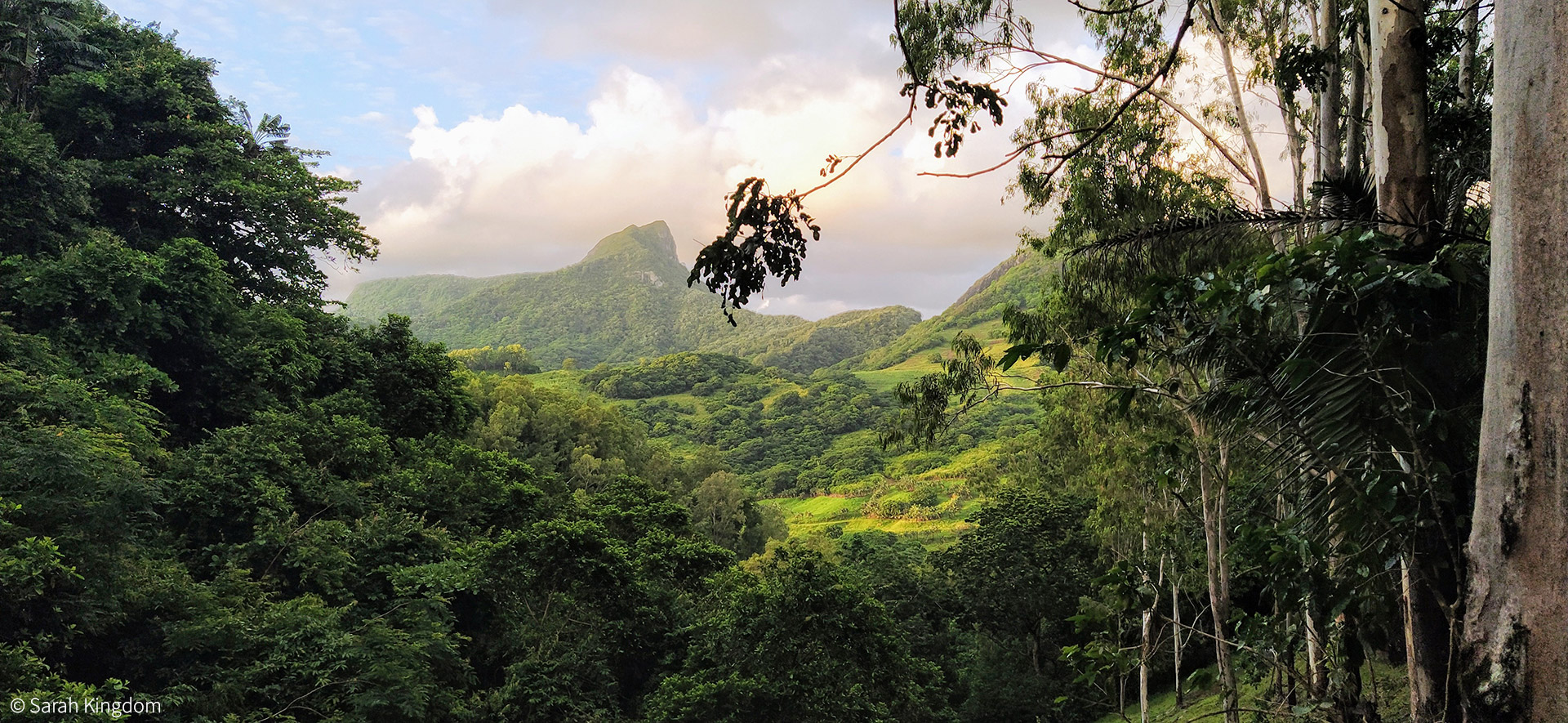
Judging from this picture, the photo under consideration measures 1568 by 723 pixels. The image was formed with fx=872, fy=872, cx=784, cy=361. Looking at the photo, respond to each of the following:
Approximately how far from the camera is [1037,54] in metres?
8.25

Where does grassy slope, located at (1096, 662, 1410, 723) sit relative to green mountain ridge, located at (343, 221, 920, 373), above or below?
below

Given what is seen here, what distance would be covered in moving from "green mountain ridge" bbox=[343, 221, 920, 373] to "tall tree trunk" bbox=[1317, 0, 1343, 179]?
118104mm

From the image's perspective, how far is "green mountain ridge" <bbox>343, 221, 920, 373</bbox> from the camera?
138 metres

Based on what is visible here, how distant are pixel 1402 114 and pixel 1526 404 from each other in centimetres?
207

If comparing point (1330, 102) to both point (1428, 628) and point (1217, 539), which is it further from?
point (1217, 539)

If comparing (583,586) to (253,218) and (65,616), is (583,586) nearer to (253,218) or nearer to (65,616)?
(65,616)

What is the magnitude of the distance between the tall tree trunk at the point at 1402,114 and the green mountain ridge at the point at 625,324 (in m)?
121

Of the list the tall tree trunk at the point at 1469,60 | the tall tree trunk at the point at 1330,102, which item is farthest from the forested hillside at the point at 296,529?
the tall tree trunk at the point at 1469,60

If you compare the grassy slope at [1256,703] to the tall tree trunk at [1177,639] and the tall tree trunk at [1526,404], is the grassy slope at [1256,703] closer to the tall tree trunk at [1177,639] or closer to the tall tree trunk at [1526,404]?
the tall tree trunk at [1177,639]

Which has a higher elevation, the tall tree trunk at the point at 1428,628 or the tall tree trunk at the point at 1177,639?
the tall tree trunk at the point at 1428,628

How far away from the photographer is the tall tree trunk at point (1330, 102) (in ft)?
20.7

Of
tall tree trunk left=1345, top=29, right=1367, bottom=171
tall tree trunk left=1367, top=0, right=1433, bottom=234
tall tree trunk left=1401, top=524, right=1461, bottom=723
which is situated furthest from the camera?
tall tree trunk left=1345, top=29, right=1367, bottom=171

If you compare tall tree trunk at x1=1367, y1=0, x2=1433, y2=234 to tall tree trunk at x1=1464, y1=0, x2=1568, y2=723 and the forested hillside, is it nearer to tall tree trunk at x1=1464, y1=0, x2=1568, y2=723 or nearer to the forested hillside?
tall tree trunk at x1=1464, y1=0, x2=1568, y2=723

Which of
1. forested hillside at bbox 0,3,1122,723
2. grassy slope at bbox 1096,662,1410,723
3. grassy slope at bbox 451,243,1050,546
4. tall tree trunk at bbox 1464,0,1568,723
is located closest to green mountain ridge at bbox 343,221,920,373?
grassy slope at bbox 451,243,1050,546
